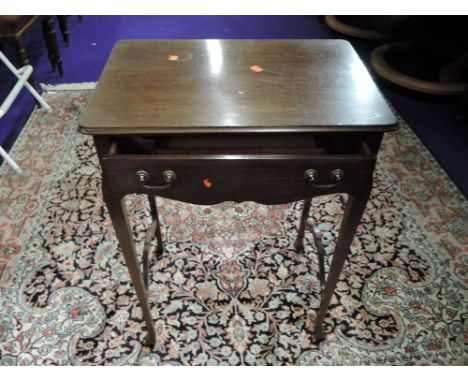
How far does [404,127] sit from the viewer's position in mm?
2527

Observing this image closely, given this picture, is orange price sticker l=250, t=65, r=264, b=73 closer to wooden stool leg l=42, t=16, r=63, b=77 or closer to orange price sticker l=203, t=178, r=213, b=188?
orange price sticker l=203, t=178, r=213, b=188

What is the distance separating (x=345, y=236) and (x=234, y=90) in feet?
1.71

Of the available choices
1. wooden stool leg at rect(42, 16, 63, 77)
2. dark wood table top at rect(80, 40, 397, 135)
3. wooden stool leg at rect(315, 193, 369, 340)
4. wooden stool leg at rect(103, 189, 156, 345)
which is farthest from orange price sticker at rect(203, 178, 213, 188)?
wooden stool leg at rect(42, 16, 63, 77)

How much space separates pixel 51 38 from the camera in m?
2.81

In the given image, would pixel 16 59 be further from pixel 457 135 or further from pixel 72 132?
pixel 457 135

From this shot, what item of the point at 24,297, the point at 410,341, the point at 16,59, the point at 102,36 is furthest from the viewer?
the point at 102,36

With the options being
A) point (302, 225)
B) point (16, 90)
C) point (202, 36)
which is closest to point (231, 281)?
point (302, 225)

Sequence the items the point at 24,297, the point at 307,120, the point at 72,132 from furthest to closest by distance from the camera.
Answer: the point at 72,132, the point at 24,297, the point at 307,120

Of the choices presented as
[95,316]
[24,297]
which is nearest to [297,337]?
[95,316]

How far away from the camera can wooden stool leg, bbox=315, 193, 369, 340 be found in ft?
3.30

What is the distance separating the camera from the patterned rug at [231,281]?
4.61ft

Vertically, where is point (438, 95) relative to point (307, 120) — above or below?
below

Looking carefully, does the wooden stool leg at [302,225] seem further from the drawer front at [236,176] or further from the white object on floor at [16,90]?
the white object on floor at [16,90]
